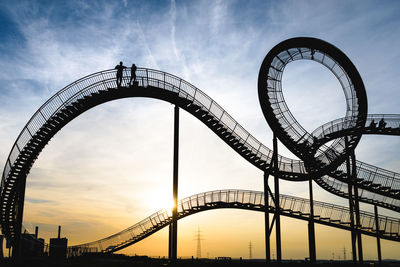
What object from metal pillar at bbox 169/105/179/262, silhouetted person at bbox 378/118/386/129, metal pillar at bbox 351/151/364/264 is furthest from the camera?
silhouetted person at bbox 378/118/386/129

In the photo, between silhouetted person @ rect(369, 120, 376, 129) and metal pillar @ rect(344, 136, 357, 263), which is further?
silhouetted person @ rect(369, 120, 376, 129)

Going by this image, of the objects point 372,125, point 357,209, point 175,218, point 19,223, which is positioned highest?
point 372,125

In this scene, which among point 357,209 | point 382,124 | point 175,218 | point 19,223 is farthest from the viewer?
point 382,124

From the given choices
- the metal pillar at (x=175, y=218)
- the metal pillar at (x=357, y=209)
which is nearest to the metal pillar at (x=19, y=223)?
the metal pillar at (x=175, y=218)

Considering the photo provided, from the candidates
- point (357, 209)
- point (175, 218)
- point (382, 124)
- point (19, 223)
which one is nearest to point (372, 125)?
point (382, 124)

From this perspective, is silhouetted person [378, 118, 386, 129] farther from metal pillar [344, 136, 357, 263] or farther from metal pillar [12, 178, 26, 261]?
metal pillar [12, 178, 26, 261]

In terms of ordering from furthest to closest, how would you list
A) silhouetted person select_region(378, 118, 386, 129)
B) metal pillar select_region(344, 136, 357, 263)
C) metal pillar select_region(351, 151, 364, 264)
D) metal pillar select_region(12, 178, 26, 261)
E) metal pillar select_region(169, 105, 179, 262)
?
silhouetted person select_region(378, 118, 386, 129) → metal pillar select_region(351, 151, 364, 264) → metal pillar select_region(344, 136, 357, 263) → metal pillar select_region(12, 178, 26, 261) → metal pillar select_region(169, 105, 179, 262)

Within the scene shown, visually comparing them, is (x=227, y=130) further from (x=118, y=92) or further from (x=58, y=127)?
(x=58, y=127)

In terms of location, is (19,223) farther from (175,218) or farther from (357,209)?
(357,209)

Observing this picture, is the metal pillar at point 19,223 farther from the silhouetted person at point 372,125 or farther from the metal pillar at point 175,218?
the silhouetted person at point 372,125

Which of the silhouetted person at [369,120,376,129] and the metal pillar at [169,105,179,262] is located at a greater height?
the silhouetted person at [369,120,376,129]

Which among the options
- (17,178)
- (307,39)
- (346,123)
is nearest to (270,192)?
(346,123)

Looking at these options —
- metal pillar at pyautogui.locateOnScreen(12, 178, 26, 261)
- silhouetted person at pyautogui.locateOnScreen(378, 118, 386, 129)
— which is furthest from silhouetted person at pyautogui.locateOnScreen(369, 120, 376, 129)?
metal pillar at pyautogui.locateOnScreen(12, 178, 26, 261)
